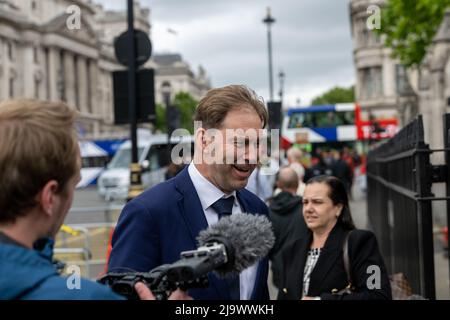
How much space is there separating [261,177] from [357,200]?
14715mm

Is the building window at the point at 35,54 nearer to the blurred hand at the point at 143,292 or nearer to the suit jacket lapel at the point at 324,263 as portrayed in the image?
the suit jacket lapel at the point at 324,263

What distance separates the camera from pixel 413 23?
27953mm

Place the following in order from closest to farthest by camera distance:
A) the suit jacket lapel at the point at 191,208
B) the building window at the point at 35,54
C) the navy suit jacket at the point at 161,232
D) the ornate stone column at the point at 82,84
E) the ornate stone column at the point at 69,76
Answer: the navy suit jacket at the point at 161,232, the suit jacket lapel at the point at 191,208, the building window at the point at 35,54, the ornate stone column at the point at 69,76, the ornate stone column at the point at 82,84

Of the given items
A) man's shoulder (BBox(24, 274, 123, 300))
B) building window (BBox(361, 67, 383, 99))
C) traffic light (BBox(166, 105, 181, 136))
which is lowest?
man's shoulder (BBox(24, 274, 123, 300))

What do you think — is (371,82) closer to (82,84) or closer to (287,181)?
(82,84)

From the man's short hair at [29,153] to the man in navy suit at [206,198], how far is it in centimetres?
100

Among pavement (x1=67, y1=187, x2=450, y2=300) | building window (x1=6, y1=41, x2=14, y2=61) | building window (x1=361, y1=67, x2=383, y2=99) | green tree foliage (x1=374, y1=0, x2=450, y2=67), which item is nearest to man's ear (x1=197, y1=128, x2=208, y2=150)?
pavement (x1=67, y1=187, x2=450, y2=300)

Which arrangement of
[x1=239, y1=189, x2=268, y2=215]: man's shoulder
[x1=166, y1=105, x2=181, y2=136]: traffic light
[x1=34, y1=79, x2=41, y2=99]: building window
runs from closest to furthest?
[x1=239, y1=189, x2=268, y2=215]: man's shoulder, [x1=166, y1=105, x2=181, y2=136]: traffic light, [x1=34, y1=79, x2=41, y2=99]: building window

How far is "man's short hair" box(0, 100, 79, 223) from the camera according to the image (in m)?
1.60

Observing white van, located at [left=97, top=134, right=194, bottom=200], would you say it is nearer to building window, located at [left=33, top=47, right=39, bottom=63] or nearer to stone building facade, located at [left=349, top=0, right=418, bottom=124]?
building window, located at [left=33, top=47, right=39, bottom=63]

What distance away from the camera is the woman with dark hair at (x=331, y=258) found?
154 inches

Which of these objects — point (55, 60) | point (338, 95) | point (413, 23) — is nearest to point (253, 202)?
point (413, 23)

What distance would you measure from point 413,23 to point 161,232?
87.4 feet

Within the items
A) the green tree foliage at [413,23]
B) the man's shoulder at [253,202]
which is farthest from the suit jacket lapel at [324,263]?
the green tree foliage at [413,23]
